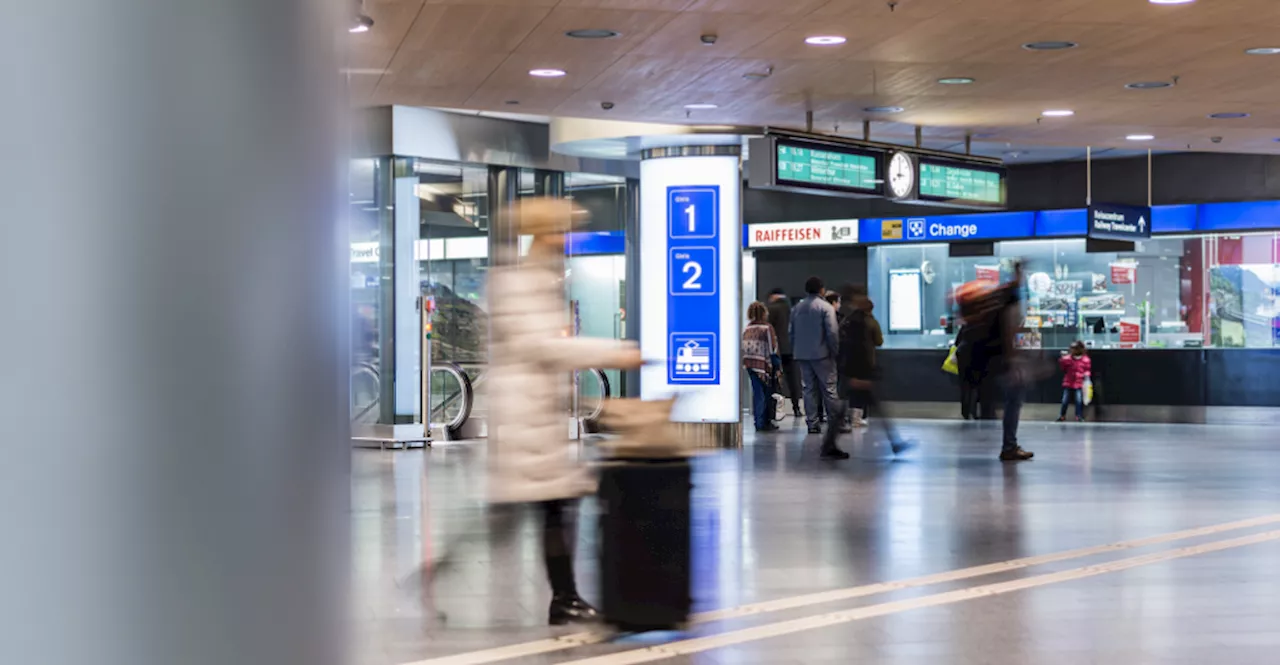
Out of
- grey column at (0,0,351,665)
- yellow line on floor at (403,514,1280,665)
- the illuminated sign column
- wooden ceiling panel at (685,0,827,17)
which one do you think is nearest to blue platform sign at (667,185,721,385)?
the illuminated sign column

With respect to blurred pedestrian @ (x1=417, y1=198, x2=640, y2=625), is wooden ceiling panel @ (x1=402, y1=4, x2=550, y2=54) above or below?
above

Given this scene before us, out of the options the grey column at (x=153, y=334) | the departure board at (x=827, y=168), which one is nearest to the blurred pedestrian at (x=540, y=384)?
the grey column at (x=153, y=334)

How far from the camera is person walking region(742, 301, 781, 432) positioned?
17.5 meters

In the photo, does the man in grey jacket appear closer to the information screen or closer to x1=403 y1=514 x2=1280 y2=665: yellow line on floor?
x1=403 y1=514 x2=1280 y2=665: yellow line on floor

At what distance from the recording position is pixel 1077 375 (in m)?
20.5

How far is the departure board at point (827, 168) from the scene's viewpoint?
13219mm

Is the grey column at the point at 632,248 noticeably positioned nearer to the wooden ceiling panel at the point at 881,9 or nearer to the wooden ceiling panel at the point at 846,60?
the wooden ceiling panel at the point at 846,60

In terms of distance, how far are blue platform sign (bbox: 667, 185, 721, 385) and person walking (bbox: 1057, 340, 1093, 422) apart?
23.6ft

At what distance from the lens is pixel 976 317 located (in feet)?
44.4

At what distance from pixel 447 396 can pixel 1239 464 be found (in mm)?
8656

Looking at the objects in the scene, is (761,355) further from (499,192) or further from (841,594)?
(841,594)

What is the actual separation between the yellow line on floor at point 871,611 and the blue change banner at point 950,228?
1430 centimetres

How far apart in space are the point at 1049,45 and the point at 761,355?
304 inches

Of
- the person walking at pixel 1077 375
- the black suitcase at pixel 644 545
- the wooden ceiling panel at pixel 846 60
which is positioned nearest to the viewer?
the black suitcase at pixel 644 545
